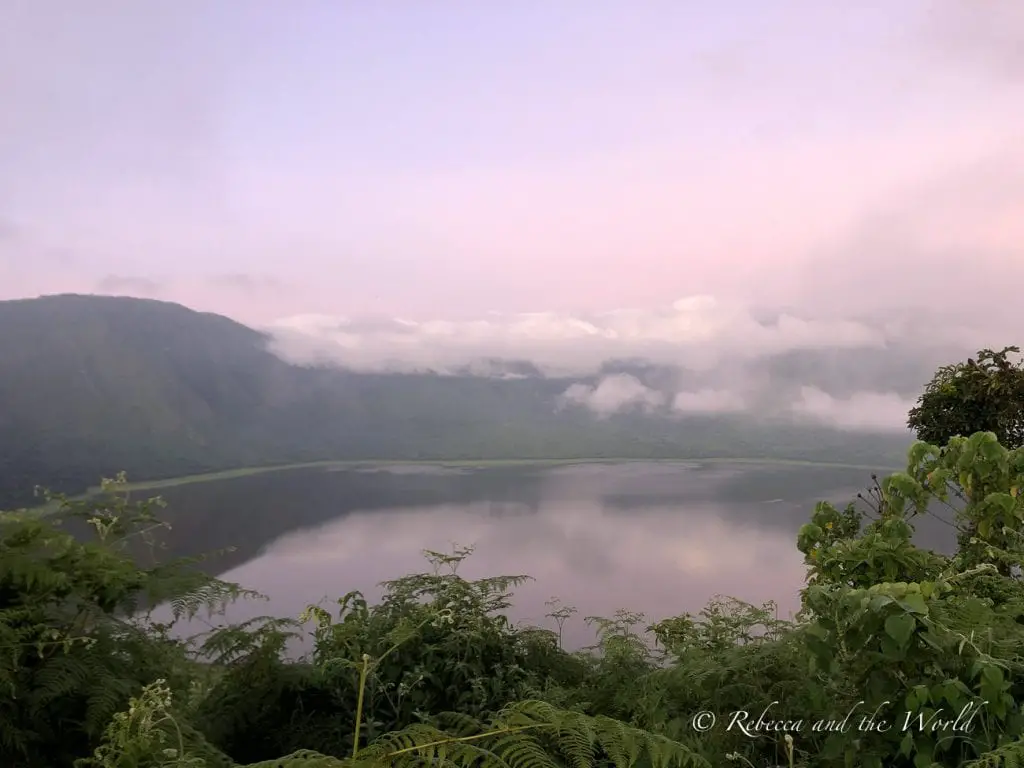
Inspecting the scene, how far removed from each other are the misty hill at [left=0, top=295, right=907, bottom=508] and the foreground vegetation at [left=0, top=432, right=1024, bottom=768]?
1266 millimetres

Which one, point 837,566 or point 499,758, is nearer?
point 499,758

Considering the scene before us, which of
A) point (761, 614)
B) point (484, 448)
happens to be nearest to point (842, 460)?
point (484, 448)

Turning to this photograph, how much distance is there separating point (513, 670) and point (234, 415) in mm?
2443

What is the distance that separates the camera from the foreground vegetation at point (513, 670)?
749 mm

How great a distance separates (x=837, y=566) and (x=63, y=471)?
2587 mm

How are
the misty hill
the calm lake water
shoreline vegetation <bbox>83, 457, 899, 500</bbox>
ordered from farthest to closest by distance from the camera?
shoreline vegetation <bbox>83, 457, 899, 500</bbox>
the misty hill
the calm lake water

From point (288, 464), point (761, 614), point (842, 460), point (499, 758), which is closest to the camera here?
point (499, 758)

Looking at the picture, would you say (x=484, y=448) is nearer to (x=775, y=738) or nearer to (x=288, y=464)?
(x=288, y=464)

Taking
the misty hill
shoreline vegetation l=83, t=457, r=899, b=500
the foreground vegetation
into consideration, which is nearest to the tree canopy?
the foreground vegetation

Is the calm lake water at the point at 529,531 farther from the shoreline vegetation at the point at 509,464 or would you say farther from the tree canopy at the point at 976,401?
the tree canopy at the point at 976,401

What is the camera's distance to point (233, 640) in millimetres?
1346

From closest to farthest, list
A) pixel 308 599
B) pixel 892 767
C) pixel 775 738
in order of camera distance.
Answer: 1. pixel 892 767
2. pixel 775 738
3. pixel 308 599

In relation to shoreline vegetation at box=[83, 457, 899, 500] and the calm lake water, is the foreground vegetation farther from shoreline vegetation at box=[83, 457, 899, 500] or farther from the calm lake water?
shoreline vegetation at box=[83, 457, 899, 500]

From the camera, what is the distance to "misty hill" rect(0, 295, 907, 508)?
2355 mm
